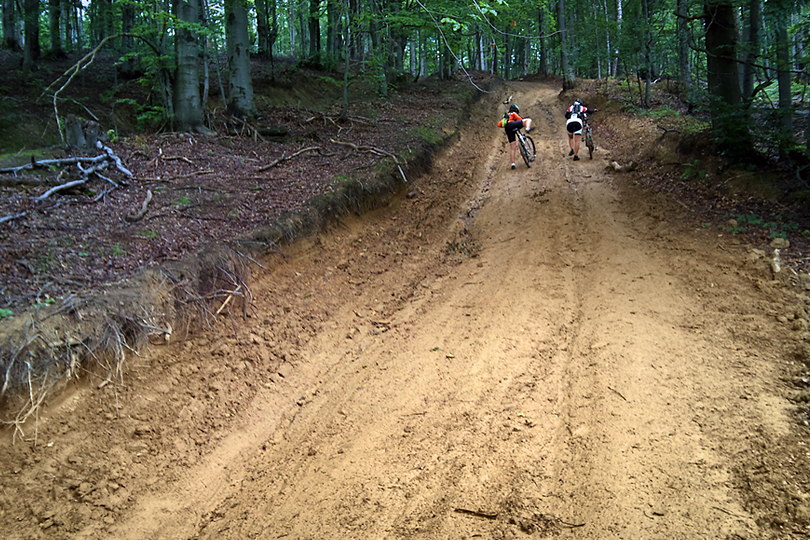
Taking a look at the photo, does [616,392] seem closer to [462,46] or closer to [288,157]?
[288,157]

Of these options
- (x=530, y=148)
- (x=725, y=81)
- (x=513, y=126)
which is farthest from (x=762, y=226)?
(x=530, y=148)

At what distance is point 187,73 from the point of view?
11.7 meters

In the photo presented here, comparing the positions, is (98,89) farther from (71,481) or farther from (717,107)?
(717,107)

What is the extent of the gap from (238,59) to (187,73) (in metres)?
2.08

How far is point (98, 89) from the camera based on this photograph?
14945 mm

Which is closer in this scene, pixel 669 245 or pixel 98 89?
pixel 669 245

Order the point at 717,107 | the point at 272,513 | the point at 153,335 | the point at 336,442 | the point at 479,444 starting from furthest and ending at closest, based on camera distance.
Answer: the point at 717,107
the point at 153,335
the point at 336,442
the point at 479,444
the point at 272,513

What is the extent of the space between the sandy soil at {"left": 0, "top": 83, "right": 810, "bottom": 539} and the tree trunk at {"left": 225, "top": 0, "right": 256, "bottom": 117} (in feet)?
27.3

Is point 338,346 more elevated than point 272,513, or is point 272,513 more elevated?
point 338,346

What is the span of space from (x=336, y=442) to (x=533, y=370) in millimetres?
2130

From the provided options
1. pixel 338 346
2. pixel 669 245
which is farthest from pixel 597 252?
pixel 338 346

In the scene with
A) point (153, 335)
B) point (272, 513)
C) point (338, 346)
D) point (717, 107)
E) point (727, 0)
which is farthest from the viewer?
point (717, 107)

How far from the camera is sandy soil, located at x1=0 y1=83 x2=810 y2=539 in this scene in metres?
3.42

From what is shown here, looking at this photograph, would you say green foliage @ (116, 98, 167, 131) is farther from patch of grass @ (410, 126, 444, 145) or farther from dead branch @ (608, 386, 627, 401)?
dead branch @ (608, 386, 627, 401)
